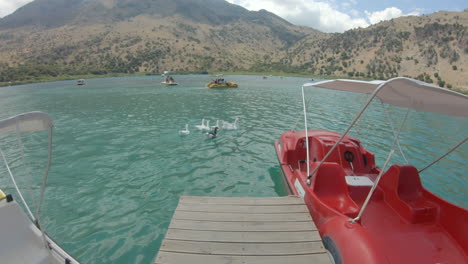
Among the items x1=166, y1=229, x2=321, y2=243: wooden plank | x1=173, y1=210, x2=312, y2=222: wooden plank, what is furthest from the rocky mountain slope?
x1=166, y1=229, x2=321, y2=243: wooden plank

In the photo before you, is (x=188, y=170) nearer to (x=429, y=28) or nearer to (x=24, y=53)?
(x=429, y=28)

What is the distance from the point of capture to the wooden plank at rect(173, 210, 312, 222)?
4543 millimetres

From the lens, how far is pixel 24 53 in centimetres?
10644

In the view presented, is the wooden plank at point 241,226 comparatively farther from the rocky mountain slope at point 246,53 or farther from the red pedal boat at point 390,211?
the rocky mountain slope at point 246,53

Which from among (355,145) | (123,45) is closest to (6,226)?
(355,145)

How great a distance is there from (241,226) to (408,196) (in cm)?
422

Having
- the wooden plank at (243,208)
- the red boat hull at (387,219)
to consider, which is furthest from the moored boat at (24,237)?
the red boat hull at (387,219)

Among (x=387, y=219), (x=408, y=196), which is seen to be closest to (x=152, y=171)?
(x=387, y=219)

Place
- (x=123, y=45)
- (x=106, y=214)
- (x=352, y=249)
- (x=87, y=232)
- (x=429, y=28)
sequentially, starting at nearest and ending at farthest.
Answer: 1. (x=352, y=249)
2. (x=87, y=232)
3. (x=106, y=214)
4. (x=429, y=28)
5. (x=123, y=45)

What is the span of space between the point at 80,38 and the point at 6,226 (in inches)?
6687

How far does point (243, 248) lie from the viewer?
149 inches

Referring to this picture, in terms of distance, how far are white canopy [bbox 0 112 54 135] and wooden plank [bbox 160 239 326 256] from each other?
2.72 metres

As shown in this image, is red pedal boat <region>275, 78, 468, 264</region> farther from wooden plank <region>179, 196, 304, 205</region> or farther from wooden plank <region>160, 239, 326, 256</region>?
wooden plank <region>160, 239, 326, 256</region>

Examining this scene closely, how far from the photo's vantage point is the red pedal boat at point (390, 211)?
3.80 meters
